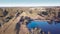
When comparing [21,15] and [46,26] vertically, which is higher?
[21,15]

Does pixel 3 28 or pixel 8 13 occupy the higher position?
pixel 8 13

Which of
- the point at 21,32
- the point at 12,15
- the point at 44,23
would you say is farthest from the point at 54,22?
the point at 12,15

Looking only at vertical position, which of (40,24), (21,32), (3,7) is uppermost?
(3,7)

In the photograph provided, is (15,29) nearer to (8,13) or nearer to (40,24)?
(8,13)
